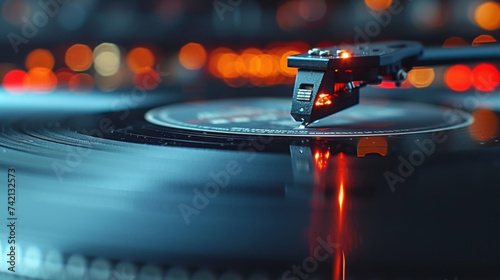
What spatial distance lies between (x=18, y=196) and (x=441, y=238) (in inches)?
28.6

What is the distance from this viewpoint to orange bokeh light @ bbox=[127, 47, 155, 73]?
5227 mm

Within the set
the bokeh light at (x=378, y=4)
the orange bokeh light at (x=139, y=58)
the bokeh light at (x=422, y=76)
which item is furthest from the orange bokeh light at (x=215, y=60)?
the bokeh light at (x=422, y=76)

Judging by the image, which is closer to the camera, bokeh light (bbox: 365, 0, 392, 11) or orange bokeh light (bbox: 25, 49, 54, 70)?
orange bokeh light (bbox: 25, 49, 54, 70)

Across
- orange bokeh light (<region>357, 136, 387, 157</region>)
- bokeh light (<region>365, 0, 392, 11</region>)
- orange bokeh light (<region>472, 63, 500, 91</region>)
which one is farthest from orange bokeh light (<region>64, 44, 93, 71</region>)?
orange bokeh light (<region>357, 136, 387, 157</region>)

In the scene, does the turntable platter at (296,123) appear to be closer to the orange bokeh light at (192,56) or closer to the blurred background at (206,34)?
the blurred background at (206,34)

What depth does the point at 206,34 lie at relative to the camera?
546cm

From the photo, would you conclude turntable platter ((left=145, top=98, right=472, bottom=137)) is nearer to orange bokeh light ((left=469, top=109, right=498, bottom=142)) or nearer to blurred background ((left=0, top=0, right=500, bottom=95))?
orange bokeh light ((left=469, top=109, right=498, bottom=142))

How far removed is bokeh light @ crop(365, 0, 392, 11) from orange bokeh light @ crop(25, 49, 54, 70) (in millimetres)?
2450

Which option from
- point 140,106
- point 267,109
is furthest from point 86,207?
point 140,106

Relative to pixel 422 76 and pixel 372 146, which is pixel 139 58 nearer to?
pixel 422 76

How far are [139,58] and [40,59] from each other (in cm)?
74

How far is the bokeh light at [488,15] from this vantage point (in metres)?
4.90

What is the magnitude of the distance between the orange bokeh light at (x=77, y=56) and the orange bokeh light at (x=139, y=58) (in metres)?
Result: 0.32

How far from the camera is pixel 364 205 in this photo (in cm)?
113
